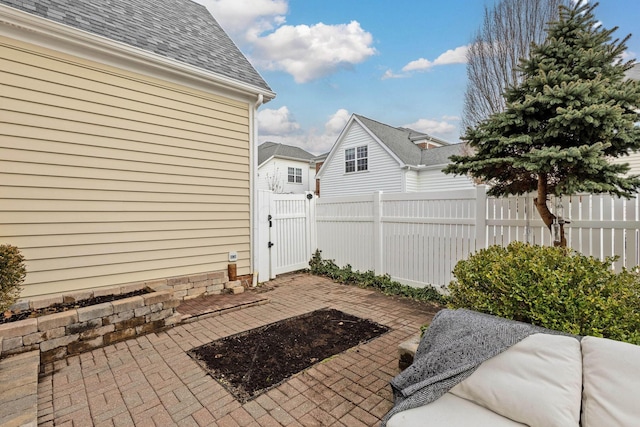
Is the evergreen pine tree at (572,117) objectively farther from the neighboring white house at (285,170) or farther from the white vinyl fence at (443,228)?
the neighboring white house at (285,170)

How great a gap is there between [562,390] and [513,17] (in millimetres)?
11214

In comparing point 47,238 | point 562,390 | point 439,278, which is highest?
point 47,238

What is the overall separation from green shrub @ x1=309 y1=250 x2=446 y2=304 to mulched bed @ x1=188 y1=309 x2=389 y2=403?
1.49 metres

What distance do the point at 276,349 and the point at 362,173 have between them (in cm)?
1221

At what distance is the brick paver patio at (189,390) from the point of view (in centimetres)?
221

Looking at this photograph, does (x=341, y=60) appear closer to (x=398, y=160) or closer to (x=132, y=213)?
(x=398, y=160)

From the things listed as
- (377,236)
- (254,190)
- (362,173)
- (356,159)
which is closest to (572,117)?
(377,236)

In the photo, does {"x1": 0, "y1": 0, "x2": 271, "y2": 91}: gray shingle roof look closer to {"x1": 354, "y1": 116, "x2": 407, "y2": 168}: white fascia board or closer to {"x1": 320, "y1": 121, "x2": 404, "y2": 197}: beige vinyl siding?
{"x1": 354, "y1": 116, "x2": 407, "y2": 168}: white fascia board

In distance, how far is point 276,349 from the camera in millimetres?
3271

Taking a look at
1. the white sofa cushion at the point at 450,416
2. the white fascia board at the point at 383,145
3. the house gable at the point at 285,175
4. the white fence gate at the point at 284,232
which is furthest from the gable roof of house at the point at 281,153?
the white sofa cushion at the point at 450,416

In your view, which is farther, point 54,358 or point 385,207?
→ point 385,207

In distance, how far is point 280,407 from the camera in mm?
2316

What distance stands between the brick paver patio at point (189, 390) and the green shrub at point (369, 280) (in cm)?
133

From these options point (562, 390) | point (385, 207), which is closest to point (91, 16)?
point (385, 207)
